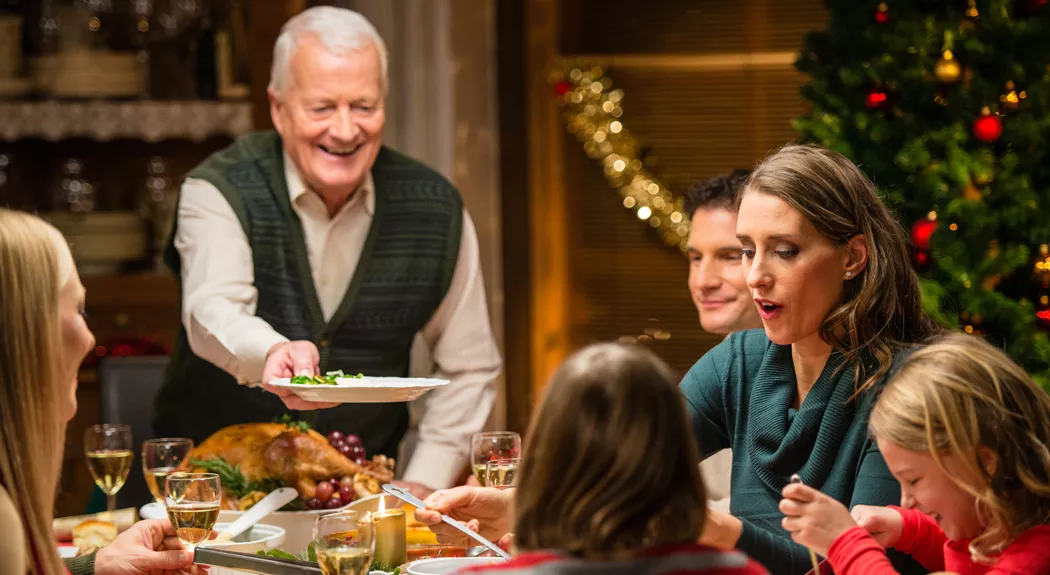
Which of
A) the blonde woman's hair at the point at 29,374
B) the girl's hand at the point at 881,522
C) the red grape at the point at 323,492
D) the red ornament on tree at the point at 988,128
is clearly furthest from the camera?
the red ornament on tree at the point at 988,128

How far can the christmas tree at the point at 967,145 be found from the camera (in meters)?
3.14

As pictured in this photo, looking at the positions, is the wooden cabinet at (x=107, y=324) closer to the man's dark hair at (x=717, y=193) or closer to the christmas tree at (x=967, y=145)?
the man's dark hair at (x=717, y=193)

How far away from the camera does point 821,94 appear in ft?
11.1

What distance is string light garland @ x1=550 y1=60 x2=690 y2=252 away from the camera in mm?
4676

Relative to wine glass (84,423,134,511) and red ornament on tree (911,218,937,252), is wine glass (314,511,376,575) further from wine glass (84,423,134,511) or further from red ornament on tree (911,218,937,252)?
red ornament on tree (911,218,937,252)

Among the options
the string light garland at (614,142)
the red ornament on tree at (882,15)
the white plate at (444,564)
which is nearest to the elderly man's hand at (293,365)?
the white plate at (444,564)

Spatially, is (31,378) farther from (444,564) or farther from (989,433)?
(989,433)

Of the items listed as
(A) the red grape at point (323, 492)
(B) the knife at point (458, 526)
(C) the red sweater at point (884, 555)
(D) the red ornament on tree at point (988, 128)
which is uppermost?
(D) the red ornament on tree at point (988, 128)

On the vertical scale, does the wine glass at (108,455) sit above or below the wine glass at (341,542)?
below

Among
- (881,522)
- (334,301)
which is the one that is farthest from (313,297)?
(881,522)

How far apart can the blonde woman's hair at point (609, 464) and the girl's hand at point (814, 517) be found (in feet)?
1.08

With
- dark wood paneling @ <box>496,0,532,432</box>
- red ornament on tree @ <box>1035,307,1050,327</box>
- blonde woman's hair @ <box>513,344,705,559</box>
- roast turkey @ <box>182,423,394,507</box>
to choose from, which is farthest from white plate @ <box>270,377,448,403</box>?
dark wood paneling @ <box>496,0,532,432</box>

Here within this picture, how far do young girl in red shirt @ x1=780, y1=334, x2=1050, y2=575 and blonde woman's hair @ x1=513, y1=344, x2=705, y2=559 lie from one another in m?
0.36

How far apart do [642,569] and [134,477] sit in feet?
7.27
